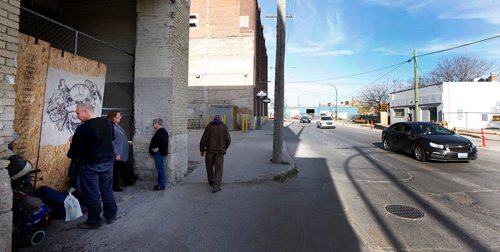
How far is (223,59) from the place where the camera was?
30.9 metres

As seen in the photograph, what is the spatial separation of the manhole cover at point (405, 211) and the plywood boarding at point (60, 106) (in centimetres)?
604

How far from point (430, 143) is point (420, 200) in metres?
5.11

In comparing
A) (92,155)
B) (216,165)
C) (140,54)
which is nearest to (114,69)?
(140,54)

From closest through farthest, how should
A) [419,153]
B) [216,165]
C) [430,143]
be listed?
1. [216,165]
2. [430,143]
3. [419,153]

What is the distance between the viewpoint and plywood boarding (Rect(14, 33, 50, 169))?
448cm

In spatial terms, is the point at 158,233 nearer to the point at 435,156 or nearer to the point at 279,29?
the point at 279,29

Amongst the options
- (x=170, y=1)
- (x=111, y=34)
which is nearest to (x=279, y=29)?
(x=170, y=1)

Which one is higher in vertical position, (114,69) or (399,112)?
(399,112)

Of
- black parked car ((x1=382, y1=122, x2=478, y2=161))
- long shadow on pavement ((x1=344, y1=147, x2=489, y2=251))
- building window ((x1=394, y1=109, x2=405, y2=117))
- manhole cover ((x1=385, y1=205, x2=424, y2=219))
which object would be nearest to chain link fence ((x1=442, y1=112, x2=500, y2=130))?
building window ((x1=394, y1=109, x2=405, y2=117))

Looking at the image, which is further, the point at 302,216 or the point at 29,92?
the point at 302,216

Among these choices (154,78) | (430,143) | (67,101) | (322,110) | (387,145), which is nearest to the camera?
(67,101)

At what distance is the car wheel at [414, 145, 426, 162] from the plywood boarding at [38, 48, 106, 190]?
34.1ft

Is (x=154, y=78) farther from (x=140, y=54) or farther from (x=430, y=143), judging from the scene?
(x=430, y=143)

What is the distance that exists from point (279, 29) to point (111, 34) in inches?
206
